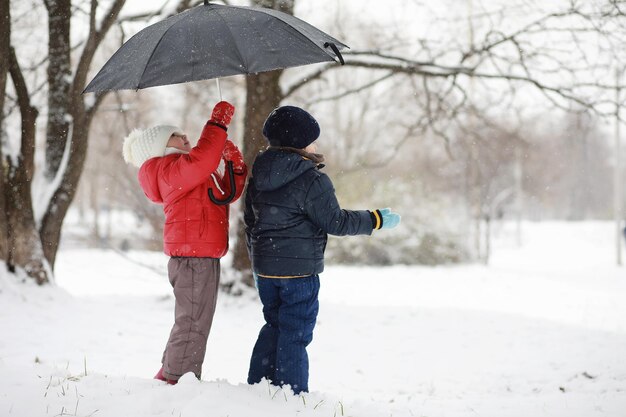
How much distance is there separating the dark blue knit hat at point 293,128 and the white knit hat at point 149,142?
0.59 m

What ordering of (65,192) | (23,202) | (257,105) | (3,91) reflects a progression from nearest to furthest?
1. (3,91)
2. (23,202)
3. (65,192)
4. (257,105)

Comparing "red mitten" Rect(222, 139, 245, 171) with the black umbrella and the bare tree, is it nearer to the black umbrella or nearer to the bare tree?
the black umbrella

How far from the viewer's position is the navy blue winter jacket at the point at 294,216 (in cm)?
318

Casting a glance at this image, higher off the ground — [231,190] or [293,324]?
[231,190]

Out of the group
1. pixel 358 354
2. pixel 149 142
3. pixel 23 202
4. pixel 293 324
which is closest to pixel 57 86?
pixel 23 202

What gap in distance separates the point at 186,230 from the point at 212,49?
3.28 ft

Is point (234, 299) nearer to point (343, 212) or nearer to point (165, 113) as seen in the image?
point (343, 212)

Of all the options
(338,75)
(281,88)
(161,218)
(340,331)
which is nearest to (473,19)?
(281,88)

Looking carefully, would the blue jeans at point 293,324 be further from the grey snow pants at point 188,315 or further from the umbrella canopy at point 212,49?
the umbrella canopy at point 212,49

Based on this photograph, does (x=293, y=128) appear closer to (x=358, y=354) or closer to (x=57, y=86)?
(x=358, y=354)

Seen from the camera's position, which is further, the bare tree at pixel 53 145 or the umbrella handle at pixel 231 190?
the bare tree at pixel 53 145

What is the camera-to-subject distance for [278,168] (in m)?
3.22

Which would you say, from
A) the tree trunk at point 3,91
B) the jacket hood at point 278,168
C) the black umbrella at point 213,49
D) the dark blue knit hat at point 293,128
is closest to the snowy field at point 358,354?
the tree trunk at point 3,91

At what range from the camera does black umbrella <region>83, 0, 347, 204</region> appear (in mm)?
3080
